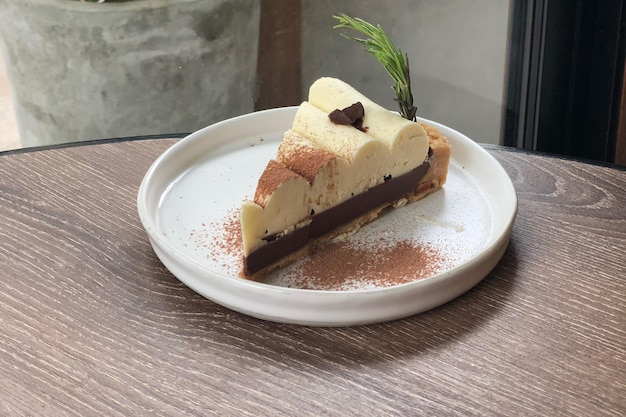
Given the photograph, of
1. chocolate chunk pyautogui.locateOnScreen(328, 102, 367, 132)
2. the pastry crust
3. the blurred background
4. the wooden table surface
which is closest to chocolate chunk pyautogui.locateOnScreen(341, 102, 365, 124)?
chocolate chunk pyautogui.locateOnScreen(328, 102, 367, 132)

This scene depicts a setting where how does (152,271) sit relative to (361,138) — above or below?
below

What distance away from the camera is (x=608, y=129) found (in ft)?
6.07

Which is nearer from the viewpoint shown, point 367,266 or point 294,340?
point 294,340

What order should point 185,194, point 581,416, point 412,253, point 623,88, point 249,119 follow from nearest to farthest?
point 581,416 < point 412,253 < point 185,194 < point 249,119 < point 623,88

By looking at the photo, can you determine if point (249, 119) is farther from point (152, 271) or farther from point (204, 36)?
point (204, 36)

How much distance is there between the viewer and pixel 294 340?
0.87 m

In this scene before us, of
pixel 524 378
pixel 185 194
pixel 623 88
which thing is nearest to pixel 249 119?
pixel 185 194

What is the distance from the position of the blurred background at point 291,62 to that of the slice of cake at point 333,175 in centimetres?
80

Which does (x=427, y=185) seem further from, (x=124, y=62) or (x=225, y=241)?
(x=124, y=62)

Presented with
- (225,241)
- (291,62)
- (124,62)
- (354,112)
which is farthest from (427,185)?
(291,62)

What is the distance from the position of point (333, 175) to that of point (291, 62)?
4.35 ft

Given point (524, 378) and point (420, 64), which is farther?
point (420, 64)

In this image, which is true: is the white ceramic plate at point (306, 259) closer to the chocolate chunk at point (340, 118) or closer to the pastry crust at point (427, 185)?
the pastry crust at point (427, 185)

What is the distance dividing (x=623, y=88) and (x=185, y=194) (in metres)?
1.09
